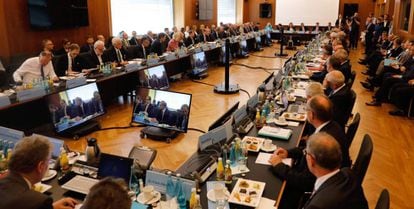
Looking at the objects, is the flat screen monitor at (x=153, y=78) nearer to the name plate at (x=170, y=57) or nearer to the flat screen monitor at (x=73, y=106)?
→ the name plate at (x=170, y=57)

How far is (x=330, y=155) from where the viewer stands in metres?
2.13

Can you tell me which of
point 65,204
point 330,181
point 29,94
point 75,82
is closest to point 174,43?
point 75,82

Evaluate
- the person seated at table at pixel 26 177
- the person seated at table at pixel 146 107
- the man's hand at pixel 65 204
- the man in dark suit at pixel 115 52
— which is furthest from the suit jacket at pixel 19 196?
the man in dark suit at pixel 115 52

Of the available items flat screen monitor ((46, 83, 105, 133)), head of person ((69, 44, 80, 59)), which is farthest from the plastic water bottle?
head of person ((69, 44, 80, 59))

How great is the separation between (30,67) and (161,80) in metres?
2.47

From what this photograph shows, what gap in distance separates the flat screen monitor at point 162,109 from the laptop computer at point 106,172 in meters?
2.34

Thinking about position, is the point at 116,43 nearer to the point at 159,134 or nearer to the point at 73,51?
the point at 73,51

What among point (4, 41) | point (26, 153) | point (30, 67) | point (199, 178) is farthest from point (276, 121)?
point (4, 41)

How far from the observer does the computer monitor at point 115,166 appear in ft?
8.26

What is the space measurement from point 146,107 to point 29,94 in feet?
5.17

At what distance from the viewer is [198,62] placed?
9.37 m

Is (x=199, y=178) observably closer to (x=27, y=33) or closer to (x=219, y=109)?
(x=219, y=109)

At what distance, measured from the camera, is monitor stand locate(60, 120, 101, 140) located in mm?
5250

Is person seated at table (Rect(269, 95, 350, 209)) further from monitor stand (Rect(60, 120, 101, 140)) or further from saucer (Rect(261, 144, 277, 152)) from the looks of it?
monitor stand (Rect(60, 120, 101, 140))
